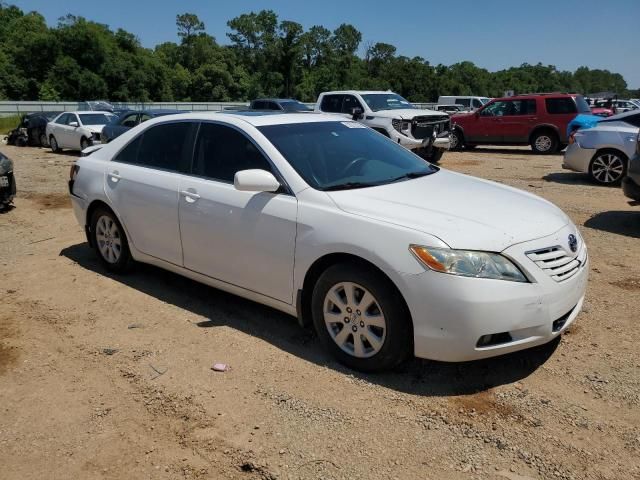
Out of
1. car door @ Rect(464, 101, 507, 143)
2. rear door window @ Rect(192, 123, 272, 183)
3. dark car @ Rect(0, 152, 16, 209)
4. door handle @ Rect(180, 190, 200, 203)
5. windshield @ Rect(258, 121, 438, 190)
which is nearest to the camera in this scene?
windshield @ Rect(258, 121, 438, 190)

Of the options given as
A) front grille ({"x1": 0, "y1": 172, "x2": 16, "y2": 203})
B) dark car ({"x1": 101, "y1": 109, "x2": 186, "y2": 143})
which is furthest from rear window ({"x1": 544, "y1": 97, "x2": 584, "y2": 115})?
front grille ({"x1": 0, "y1": 172, "x2": 16, "y2": 203})

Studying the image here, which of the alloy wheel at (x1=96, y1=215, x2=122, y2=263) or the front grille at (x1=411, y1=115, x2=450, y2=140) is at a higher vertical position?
the front grille at (x1=411, y1=115, x2=450, y2=140)

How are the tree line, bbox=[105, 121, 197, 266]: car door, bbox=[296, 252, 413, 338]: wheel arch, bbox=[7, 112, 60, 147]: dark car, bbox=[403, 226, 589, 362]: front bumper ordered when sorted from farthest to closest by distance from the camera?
1. the tree line
2. bbox=[7, 112, 60, 147]: dark car
3. bbox=[105, 121, 197, 266]: car door
4. bbox=[296, 252, 413, 338]: wheel arch
5. bbox=[403, 226, 589, 362]: front bumper

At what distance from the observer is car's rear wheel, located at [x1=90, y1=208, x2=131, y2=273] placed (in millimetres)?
5355

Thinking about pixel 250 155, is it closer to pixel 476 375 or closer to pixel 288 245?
pixel 288 245

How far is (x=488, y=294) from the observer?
10.3ft

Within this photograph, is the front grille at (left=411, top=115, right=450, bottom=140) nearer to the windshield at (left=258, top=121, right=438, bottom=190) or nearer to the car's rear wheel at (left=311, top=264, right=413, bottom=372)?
the windshield at (left=258, top=121, right=438, bottom=190)

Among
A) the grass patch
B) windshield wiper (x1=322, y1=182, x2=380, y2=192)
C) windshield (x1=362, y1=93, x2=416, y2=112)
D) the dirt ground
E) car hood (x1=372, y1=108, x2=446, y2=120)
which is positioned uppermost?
windshield (x1=362, y1=93, x2=416, y2=112)

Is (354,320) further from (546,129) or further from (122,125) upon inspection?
(546,129)

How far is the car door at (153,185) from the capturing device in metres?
4.70

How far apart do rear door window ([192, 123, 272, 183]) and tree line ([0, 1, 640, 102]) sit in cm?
5478

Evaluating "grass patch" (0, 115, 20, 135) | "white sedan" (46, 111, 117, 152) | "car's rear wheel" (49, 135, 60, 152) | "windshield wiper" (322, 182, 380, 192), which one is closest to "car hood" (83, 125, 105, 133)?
"white sedan" (46, 111, 117, 152)

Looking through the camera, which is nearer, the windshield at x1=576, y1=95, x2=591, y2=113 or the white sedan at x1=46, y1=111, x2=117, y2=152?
the windshield at x1=576, y1=95, x2=591, y2=113

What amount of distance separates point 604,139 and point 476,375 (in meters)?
8.93
